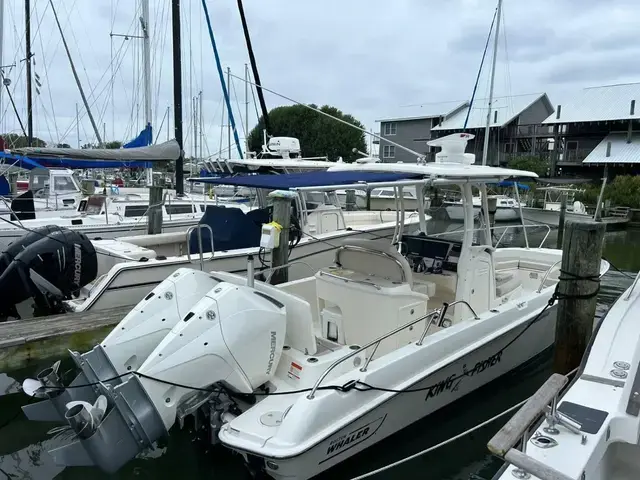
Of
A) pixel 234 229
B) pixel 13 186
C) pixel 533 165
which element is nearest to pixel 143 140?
pixel 234 229

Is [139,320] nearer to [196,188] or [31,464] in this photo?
[31,464]

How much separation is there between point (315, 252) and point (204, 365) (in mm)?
5897

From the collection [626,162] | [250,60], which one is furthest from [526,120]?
[250,60]

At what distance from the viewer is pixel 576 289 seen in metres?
4.79

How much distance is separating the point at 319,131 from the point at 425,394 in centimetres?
3815

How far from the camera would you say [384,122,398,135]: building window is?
41312mm

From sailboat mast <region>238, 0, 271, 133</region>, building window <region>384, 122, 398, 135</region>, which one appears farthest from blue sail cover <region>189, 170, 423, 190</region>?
building window <region>384, 122, 398, 135</region>

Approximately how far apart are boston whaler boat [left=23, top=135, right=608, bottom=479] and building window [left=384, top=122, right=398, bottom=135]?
36.8 m

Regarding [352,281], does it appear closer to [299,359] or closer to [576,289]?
[299,359]

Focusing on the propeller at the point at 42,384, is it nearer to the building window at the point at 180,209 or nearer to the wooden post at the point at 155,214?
the wooden post at the point at 155,214

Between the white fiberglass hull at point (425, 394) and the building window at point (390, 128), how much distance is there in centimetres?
3652

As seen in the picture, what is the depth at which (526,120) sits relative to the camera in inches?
1428

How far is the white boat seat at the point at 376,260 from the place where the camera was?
16.1 feet

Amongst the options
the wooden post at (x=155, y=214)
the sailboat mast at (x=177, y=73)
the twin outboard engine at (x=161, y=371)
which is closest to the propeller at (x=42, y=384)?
the twin outboard engine at (x=161, y=371)
